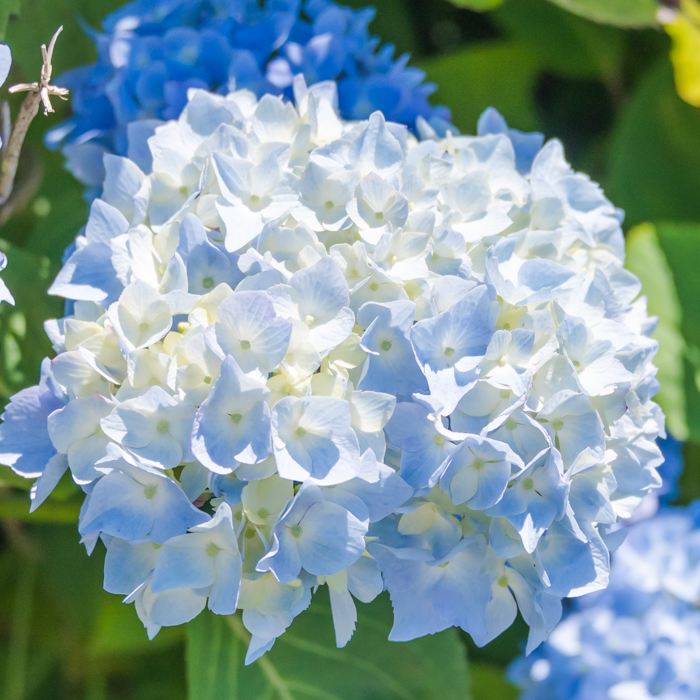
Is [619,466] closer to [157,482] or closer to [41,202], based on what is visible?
[157,482]

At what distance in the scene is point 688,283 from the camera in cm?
76

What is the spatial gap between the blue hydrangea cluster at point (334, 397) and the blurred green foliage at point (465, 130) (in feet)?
0.53

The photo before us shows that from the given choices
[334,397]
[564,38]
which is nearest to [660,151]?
[564,38]

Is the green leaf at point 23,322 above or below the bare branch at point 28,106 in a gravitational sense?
below

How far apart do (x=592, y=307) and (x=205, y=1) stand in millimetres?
420

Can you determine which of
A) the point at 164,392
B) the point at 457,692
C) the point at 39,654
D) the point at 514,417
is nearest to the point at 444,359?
the point at 514,417

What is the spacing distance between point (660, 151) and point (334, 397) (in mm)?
709

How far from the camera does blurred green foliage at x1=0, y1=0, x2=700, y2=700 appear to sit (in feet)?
2.01

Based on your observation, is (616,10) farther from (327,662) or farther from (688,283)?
(327,662)

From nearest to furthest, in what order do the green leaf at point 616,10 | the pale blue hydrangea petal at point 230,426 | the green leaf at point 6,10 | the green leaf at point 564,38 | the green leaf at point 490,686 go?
the pale blue hydrangea petal at point 230,426
the green leaf at point 6,10
the green leaf at point 616,10
the green leaf at point 490,686
the green leaf at point 564,38

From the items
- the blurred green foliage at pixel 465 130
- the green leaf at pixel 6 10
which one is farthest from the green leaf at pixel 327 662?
the green leaf at pixel 6 10

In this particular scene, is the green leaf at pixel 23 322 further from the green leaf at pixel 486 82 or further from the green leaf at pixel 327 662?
the green leaf at pixel 486 82

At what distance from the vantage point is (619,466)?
0.49 meters

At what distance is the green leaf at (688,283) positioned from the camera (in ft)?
2.43
